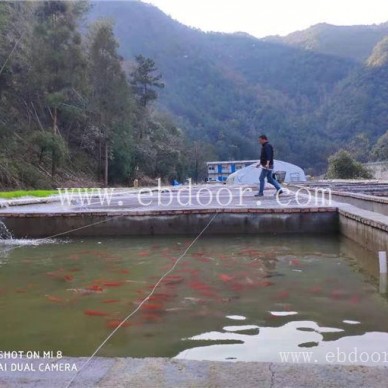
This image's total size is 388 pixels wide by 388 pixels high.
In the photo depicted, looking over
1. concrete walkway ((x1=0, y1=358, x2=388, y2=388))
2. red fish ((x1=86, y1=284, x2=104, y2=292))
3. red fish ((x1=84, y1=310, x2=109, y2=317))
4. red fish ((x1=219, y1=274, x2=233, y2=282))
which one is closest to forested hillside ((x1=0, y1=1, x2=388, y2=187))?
red fish ((x1=86, y1=284, x2=104, y2=292))

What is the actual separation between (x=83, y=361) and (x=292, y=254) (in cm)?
500

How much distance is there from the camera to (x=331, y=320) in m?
4.11

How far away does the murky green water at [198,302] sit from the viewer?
11.7ft

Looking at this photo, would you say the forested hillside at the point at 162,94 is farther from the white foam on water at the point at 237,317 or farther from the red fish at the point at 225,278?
the white foam on water at the point at 237,317

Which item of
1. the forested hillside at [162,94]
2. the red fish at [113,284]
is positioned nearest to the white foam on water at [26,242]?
the red fish at [113,284]

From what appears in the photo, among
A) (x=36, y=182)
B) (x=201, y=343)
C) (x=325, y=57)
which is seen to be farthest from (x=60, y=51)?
(x=325, y=57)

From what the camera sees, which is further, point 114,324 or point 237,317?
point 237,317

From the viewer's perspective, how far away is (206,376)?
2.50 metres

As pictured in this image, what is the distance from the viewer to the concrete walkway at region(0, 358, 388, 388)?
237 centimetres

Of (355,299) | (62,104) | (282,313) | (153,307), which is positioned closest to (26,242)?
(153,307)

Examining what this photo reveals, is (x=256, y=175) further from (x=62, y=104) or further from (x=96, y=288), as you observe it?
(x=96, y=288)

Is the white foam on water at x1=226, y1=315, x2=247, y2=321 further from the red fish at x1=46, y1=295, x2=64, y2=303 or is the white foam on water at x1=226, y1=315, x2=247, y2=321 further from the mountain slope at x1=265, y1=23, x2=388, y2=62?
the mountain slope at x1=265, y1=23, x2=388, y2=62

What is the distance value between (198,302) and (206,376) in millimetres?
2178

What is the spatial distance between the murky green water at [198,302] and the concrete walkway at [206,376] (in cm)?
73
